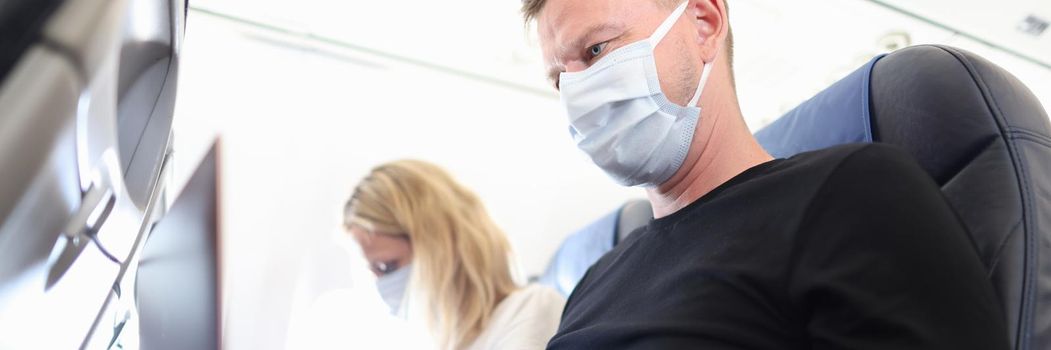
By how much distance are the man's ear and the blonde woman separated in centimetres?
64

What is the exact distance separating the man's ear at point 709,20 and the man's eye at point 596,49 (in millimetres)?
140

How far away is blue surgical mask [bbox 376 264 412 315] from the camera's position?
151cm

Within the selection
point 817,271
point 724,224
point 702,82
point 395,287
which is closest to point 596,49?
point 702,82

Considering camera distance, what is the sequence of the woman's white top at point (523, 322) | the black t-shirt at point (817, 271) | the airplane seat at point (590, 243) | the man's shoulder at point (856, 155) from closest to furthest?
the black t-shirt at point (817, 271) → the man's shoulder at point (856, 155) → the woman's white top at point (523, 322) → the airplane seat at point (590, 243)

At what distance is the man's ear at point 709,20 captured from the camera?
0.97 meters

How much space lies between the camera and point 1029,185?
72cm

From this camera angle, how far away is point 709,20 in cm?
98

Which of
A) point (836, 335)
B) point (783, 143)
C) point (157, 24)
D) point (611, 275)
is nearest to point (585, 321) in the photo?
point (611, 275)

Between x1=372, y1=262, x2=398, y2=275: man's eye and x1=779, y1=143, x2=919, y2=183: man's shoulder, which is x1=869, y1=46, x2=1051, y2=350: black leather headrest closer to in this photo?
x1=779, y1=143, x2=919, y2=183: man's shoulder

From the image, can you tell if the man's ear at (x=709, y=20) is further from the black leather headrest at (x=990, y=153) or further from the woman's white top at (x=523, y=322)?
the woman's white top at (x=523, y=322)

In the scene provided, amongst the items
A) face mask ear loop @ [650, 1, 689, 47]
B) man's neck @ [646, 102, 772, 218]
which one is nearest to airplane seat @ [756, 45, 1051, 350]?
man's neck @ [646, 102, 772, 218]

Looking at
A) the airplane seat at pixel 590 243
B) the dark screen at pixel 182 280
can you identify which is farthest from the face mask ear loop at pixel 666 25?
the airplane seat at pixel 590 243

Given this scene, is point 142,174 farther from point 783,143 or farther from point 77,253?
point 783,143

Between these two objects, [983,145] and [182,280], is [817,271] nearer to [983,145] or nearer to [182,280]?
[983,145]
